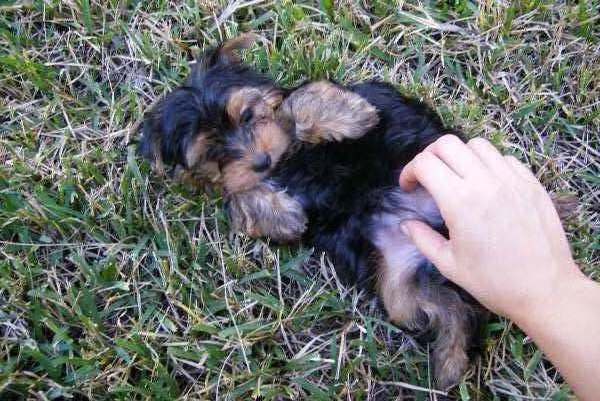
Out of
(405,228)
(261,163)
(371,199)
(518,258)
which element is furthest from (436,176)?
(261,163)

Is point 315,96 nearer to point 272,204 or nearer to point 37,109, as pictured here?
point 272,204

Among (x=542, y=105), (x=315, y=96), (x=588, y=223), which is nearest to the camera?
(x=315, y=96)

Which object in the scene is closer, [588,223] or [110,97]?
[588,223]

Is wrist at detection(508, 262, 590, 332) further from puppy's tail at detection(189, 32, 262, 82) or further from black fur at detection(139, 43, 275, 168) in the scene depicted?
puppy's tail at detection(189, 32, 262, 82)

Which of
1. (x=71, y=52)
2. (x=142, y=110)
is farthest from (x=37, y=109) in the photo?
(x=142, y=110)

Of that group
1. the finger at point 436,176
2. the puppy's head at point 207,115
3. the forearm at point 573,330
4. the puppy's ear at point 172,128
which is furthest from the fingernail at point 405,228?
the puppy's ear at point 172,128

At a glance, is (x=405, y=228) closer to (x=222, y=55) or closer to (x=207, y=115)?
(x=207, y=115)

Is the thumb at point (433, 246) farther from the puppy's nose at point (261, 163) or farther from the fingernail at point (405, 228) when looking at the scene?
the puppy's nose at point (261, 163)
